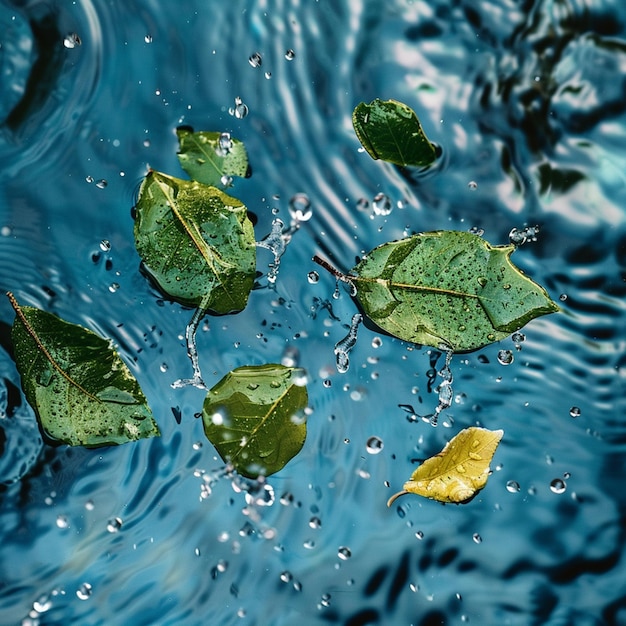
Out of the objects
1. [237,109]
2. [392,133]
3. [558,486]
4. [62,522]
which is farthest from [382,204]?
[62,522]

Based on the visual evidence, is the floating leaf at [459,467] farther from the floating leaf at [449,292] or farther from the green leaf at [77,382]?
the green leaf at [77,382]

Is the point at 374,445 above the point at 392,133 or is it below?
below

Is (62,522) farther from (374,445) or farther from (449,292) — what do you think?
(449,292)

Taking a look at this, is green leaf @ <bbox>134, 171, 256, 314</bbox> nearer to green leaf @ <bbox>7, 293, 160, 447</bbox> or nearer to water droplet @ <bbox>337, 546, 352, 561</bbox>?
green leaf @ <bbox>7, 293, 160, 447</bbox>

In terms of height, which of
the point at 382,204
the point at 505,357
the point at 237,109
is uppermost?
the point at 237,109

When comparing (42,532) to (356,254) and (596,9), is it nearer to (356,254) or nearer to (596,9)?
(356,254)

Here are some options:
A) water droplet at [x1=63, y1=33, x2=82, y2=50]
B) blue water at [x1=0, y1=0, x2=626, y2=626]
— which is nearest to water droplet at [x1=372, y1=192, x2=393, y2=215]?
blue water at [x1=0, y1=0, x2=626, y2=626]

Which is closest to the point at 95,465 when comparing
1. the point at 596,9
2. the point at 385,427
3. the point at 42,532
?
the point at 42,532
